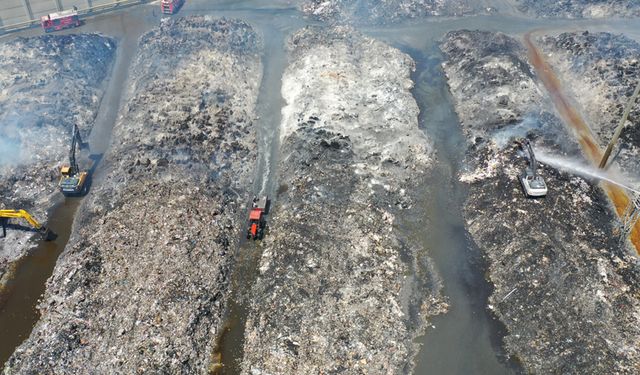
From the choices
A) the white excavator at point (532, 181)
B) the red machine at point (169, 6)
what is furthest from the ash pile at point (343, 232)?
the red machine at point (169, 6)

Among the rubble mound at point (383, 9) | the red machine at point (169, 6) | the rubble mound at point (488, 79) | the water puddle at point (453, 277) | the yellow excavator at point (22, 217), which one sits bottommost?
the water puddle at point (453, 277)

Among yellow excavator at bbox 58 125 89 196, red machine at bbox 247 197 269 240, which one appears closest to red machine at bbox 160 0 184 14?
yellow excavator at bbox 58 125 89 196

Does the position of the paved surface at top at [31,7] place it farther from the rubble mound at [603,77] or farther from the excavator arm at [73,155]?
the rubble mound at [603,77]

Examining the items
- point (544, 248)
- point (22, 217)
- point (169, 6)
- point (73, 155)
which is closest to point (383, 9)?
point (169, 6)

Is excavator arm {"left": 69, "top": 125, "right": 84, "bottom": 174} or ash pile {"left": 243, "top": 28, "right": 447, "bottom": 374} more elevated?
excavator arm {"left": 69, "top": 125, "right": 84, "bottom": 174}

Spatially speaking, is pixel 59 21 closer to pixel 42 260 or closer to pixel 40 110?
pixel 40 110

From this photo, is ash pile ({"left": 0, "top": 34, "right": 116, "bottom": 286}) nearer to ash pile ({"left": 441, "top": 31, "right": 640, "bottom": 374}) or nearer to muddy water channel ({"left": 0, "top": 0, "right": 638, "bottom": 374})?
muddy water channel ({"left": 0, "top": 0, "right": 638, "bottom": 374})
